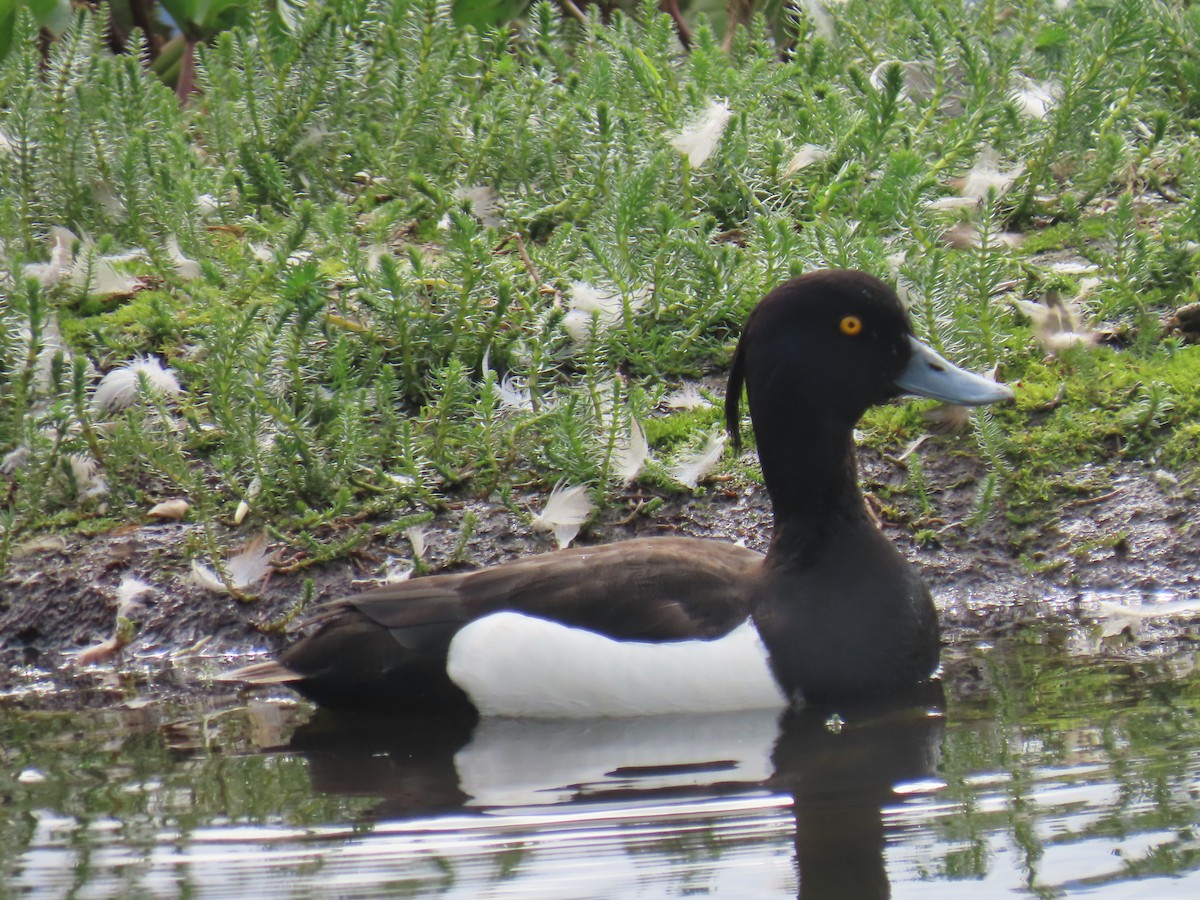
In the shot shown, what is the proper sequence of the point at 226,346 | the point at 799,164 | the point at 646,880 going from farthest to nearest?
the point at 799,164 → the point at 226,346 → the point at 646,880

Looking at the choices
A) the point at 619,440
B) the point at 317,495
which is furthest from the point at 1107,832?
the point at 317,495

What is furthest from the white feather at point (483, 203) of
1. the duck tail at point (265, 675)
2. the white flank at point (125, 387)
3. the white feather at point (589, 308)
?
the duck tail at point (265, 675)

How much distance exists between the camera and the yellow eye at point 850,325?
482cm

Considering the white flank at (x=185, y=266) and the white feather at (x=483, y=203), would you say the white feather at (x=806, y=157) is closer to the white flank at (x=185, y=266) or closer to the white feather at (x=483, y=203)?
the white feather at (x=483, y=203)

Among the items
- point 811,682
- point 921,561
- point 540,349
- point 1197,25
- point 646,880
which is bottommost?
point 646,880

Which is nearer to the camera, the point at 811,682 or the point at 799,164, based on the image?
the point at 811,682

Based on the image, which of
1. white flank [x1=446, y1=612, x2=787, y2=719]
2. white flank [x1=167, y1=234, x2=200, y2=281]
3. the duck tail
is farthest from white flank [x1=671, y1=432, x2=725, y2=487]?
white flank [x1=167, y1=234, x2=200, y2=281]

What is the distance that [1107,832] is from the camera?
3.21m

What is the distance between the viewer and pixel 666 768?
151 inches

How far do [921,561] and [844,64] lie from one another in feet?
10.5

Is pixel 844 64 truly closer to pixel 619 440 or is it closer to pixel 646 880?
pixel 619 440

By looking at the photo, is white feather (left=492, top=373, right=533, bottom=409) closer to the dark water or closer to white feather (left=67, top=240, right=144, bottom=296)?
the dark water

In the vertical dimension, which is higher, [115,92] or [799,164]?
[115,92]

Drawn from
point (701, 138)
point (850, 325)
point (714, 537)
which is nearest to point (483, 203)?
point (701, 138)
